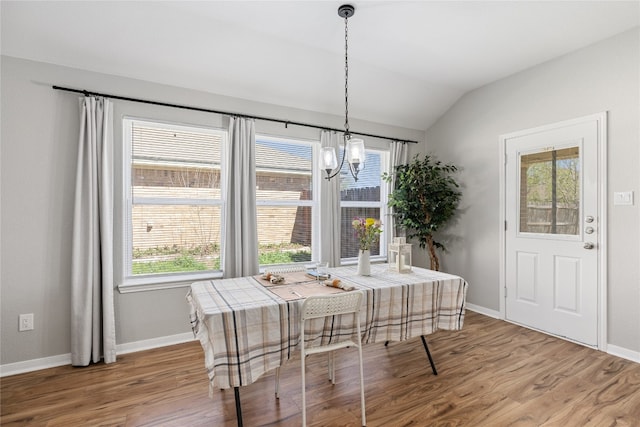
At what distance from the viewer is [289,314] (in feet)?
6.07

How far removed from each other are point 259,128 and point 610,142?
3.38 m

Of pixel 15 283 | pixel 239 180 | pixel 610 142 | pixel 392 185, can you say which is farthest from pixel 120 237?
pixel 610 142

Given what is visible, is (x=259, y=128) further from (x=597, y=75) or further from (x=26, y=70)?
(x=597, y=75)

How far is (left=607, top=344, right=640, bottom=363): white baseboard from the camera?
8.97ft

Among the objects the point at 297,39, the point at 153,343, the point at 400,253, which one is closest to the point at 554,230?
the point at 400,253

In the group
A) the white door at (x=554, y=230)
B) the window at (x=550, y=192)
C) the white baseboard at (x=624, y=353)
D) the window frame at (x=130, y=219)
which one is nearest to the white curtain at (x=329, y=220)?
the window frame at (x=130, y=219)

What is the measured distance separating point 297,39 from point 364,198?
85.0 inches

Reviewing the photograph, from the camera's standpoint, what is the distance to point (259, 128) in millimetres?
3523

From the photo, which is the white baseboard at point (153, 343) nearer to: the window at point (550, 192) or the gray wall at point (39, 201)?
the gray wall at point (39, 201)

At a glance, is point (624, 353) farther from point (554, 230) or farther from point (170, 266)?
point (170, 266)

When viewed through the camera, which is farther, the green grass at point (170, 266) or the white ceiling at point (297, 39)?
the green grass at point (170, 266)

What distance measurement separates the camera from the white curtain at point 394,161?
444 centimetres

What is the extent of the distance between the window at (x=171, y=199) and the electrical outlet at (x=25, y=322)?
0.72 metres

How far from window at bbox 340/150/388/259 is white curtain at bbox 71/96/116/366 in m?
2.55
